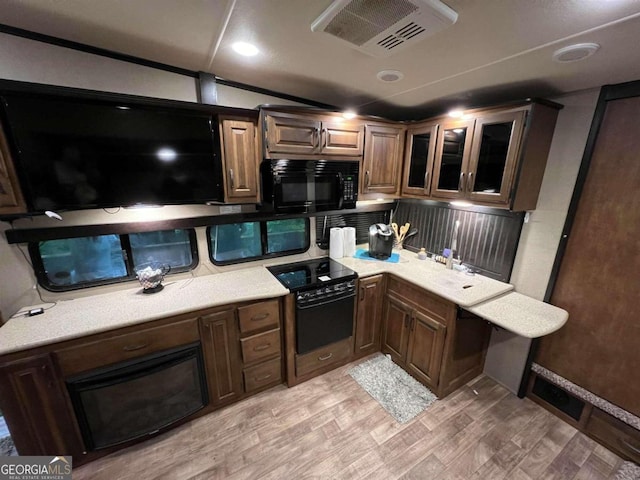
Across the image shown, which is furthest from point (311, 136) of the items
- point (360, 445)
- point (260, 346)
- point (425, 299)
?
point (360, 445)

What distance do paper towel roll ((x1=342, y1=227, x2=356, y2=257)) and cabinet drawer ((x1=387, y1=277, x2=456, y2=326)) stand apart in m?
0.57

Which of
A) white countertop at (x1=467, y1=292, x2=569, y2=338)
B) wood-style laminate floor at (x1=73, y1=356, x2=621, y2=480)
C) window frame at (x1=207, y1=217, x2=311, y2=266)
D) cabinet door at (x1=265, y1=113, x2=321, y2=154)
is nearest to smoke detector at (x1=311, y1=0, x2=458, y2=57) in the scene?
cabinet door at (x1=265, y1=113, x2=321, y2=154)

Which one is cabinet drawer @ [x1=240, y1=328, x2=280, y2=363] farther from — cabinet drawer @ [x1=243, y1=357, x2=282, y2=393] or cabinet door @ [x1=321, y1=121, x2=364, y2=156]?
cabinet door @ [x1=321, y1=121, x2=364, y2=156]

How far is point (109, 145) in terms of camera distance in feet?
5.17

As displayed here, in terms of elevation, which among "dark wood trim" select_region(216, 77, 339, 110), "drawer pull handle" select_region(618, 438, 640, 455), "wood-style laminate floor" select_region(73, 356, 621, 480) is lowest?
"wood-style laminate floor" select_region(73, 356, 621, 480)

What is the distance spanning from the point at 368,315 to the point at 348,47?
2146 millimetres

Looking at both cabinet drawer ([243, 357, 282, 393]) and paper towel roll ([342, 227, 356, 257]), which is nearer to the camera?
cabinet drawer ([243, 357, 282, 393])

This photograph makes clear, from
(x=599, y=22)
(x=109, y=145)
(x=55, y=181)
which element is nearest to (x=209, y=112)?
(x=109, y=145)

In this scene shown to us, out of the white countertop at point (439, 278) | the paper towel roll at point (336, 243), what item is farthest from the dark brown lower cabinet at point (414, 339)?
the paper towel roll at point (336, 243)

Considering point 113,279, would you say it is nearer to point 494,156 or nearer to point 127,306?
point 127,306

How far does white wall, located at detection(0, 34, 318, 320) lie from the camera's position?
57.0 inches

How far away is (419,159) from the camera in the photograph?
2523 millimetres

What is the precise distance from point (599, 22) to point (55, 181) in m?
2.77

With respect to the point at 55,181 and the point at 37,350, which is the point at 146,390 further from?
the point at 55,181
